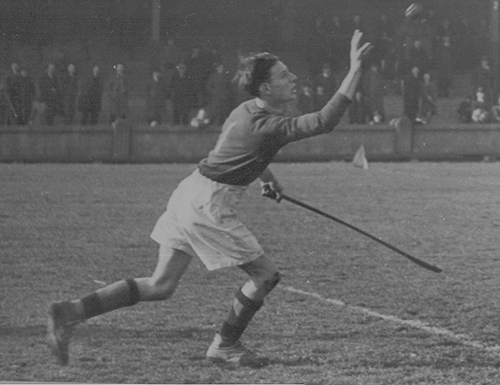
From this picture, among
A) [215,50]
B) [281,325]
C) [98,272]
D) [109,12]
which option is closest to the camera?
[281,325]

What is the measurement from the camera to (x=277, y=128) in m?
4.21

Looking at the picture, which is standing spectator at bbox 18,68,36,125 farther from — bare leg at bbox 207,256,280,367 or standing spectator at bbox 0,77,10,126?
bare leg at bbox 207,256,280,367

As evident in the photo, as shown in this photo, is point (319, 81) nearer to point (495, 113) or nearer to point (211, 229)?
point (495, 113)

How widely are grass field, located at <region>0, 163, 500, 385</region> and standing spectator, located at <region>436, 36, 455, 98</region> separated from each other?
66.4 inches

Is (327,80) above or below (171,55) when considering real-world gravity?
below

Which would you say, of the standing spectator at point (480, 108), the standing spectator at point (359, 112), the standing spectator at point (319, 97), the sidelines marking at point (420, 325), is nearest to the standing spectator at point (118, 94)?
the standing spectator at point (319, 97)

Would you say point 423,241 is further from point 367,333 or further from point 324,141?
point 324,141

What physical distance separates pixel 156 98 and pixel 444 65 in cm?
353

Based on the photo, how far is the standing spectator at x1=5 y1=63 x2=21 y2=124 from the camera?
35.1ft

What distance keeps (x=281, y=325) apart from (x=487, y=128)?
7804 millimetres

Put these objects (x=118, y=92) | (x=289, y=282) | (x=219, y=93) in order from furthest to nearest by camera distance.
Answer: (x=118, y=92), (x=219, y=93), (x=289, y=282)

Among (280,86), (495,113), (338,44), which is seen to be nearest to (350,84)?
(280,86)

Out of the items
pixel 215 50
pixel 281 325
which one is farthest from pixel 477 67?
pixel 281 325

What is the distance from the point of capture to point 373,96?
44.1ft
